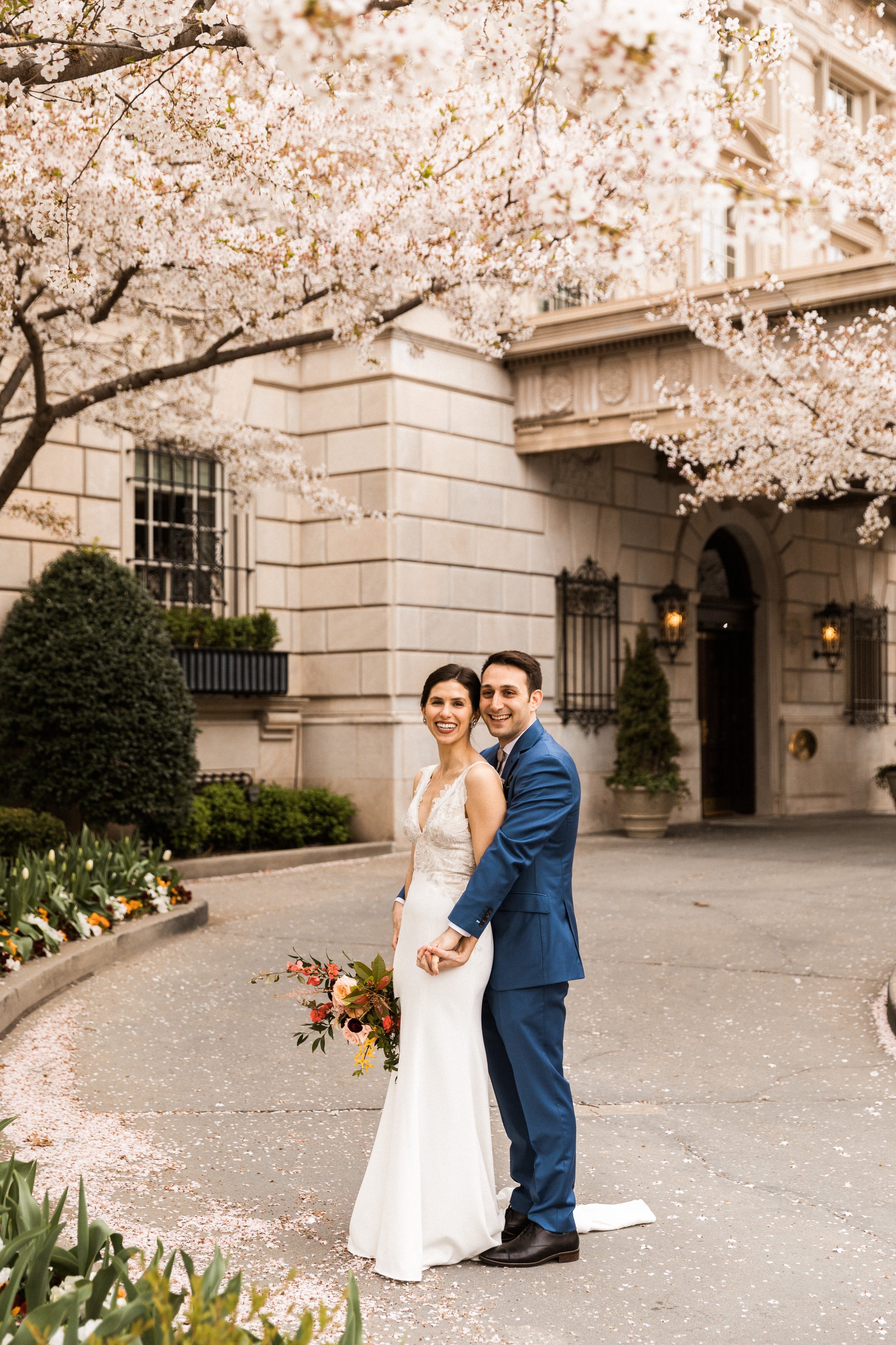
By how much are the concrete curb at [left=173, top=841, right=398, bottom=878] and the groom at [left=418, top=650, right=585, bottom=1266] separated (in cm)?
817

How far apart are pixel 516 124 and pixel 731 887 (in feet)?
22.3

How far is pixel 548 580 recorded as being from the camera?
17.1 metres

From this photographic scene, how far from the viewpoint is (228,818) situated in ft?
45.3

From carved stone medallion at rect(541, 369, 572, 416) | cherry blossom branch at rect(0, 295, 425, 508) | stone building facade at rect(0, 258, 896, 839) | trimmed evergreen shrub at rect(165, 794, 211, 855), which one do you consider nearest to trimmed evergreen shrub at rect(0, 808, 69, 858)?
trimmed evergreen shrub at rect(165, 794, 211, 855)

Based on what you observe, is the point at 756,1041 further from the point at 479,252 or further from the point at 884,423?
the point at 884,423

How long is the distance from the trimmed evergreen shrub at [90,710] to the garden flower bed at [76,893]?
110cm

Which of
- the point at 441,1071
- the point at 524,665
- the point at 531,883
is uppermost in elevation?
the point at 524,665

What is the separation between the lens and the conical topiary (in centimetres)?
1691

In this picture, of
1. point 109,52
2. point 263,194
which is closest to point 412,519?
point 263,194

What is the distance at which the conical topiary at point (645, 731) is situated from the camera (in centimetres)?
1691

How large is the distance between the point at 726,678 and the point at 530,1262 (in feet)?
57.9

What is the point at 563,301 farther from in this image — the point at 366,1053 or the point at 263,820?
the point at 366,1053

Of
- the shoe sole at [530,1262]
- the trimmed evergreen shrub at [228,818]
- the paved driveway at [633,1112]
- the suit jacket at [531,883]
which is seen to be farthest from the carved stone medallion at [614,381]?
the shoe sole at [530,1262]

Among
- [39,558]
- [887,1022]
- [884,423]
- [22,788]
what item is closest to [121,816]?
[22,788]
